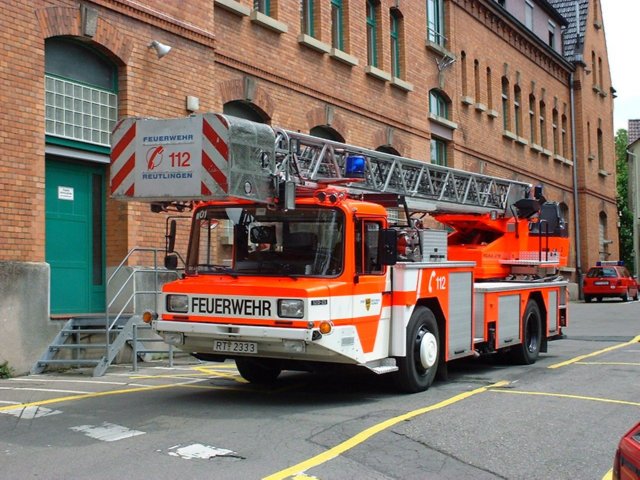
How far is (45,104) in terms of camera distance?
490 inches

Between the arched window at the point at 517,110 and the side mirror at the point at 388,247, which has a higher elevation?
the arched window at the point at 517,110

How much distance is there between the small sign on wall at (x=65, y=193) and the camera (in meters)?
13.0

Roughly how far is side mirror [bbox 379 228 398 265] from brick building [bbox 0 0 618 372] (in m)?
5.43

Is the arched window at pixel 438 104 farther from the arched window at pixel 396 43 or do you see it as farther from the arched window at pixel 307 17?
the arched window at pixel 307 17

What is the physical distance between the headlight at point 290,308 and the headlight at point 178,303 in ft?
3.77

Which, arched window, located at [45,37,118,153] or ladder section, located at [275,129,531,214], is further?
arched window, located at [45,37,118,153]

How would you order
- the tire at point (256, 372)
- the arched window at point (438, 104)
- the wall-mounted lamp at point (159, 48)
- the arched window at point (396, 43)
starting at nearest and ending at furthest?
the tire at point (256, 372) < the wall-mounted lamp at point (159, 48) < the arched window at point (396, 43) < the arched window at point (438, 104)

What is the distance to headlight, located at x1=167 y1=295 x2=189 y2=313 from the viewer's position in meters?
8.87

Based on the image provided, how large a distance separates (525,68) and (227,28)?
1915 cm

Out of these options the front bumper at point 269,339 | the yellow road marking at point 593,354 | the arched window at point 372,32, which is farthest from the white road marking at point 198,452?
the arched window at point 372,32

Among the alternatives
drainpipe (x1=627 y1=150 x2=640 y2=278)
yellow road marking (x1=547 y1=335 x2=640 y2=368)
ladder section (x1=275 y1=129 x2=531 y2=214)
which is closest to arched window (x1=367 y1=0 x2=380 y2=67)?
ladder section (x1=275 y1=129 x2=531 y2=214)

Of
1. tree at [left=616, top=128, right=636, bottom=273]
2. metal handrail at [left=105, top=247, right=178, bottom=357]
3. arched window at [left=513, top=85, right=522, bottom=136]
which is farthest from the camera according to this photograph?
tree at [left=616, top=128, right=636, bottom=273]

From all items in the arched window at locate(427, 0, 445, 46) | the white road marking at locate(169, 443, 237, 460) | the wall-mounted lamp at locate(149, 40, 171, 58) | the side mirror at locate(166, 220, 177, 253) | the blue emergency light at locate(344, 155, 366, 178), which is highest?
the arched window at locate(427, 0, 445, 46)

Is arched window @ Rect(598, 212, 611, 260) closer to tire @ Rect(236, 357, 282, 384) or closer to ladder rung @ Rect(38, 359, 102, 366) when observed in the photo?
tire @ Rect(236, 357, 282, 384)
